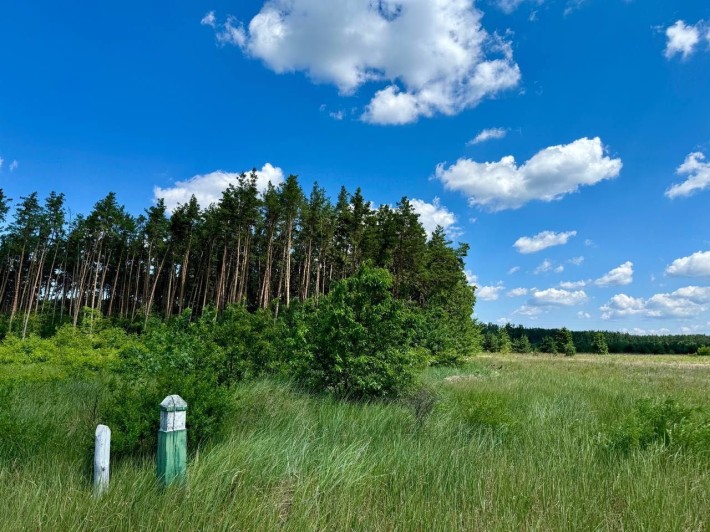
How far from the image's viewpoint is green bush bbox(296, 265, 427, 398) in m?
9.02

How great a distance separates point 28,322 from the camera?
139 ft

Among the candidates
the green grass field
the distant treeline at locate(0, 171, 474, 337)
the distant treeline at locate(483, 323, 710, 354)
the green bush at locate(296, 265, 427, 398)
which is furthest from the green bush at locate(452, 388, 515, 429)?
the distant treeline at locate(483, 323, 710, 354)

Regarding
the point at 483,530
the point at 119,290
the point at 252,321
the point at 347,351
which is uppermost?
the point at 119,290

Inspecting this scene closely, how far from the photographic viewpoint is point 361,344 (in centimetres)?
930

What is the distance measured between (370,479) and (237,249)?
1469 inches

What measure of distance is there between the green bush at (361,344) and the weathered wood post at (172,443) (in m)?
5.07

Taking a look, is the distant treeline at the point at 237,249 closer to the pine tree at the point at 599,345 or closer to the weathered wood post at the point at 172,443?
the weathered wood post at the point at 172,443

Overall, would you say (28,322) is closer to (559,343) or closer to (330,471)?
(330,471)

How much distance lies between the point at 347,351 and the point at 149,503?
19.6ft

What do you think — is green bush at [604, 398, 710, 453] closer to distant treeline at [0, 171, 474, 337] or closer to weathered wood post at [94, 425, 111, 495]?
weathered wood post at [94, 425, 111, 495]

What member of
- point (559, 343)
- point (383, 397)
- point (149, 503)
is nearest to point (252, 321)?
point (383, 397)

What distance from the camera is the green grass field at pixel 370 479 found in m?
3.27

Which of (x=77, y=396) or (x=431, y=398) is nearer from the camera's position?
(x=77, y=396)

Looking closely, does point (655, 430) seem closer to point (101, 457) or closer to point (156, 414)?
point (156, 414)
